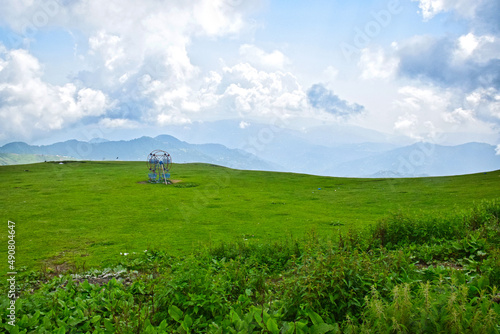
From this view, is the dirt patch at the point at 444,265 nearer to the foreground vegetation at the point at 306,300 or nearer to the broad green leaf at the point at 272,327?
the foreground vegetation at the point at 306,300

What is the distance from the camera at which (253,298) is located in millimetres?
6742

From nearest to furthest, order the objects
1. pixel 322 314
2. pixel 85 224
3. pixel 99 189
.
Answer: pixel 322 314
pixel 85 224
pixel 99 189

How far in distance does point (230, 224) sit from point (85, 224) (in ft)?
27.7

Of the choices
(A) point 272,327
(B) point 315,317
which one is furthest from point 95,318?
(B) point 315,317

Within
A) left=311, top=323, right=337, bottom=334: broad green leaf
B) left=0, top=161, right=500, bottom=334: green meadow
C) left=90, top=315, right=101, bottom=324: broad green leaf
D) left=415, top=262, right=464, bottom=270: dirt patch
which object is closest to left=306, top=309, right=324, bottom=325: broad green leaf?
left=0, top=161, right=500, bottom=334: green meadow

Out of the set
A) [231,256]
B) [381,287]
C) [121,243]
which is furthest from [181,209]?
[381,287]

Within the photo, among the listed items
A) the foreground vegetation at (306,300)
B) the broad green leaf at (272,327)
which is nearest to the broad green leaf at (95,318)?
the foreground vegetation at (306,300)

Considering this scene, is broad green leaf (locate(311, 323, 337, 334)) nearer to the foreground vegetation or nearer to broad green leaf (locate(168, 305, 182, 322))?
the foreground vegetation

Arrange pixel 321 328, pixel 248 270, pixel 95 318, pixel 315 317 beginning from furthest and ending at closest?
1. pixel 248 270
2. pixel 95 318
3. pixel 315 317
4. pixel 321 328

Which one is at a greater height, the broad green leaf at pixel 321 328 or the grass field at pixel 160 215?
the broad green leaf at pixel 321 328

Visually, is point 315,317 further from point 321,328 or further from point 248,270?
point 248,270

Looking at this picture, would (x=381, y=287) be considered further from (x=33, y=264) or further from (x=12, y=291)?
(x=33, y=264)

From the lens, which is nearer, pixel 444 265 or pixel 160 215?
pixel 444 265

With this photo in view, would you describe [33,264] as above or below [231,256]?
below
